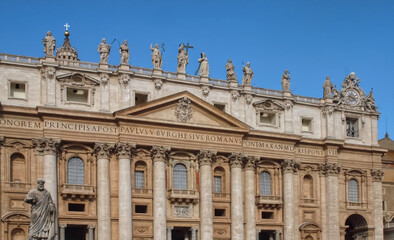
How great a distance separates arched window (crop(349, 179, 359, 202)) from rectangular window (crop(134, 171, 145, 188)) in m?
20.1

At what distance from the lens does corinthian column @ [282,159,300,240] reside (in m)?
56.4

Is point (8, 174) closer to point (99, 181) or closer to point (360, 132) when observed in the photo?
point (99, 181)

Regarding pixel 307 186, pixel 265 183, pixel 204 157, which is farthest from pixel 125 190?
pixel 307 186

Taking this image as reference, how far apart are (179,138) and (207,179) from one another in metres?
3.89

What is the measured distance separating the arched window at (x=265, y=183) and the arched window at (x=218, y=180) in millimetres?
3780

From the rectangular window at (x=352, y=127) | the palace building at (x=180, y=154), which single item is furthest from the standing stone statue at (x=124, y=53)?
the rectangular window at (x=352, y=127)

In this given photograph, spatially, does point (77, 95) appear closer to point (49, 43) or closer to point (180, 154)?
point (49, 43)

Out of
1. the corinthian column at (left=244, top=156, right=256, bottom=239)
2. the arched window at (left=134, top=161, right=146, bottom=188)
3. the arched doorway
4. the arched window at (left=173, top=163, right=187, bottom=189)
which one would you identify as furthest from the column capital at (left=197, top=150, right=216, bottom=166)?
the arched doorway

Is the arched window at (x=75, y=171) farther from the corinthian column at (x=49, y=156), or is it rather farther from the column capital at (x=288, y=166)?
the column capital at (x=288, y=166)

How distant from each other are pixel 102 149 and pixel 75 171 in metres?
2.55

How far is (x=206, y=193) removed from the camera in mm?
53125

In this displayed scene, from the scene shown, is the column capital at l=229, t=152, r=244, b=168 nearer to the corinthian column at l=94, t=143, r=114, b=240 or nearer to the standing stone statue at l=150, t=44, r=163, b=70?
the standing stone statue at l=150, t=44, r=163, b=70

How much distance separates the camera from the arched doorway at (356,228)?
201ft

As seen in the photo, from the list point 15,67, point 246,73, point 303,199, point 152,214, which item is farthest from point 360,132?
point 15,67
